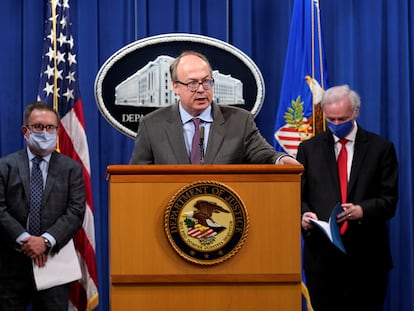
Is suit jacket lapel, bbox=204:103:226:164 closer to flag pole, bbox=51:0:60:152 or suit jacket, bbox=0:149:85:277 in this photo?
suit jacket, bbox=0:149:85:277

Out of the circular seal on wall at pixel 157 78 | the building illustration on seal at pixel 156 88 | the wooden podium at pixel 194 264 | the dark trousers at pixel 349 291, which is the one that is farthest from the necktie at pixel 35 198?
the wooden podium at pixel 194 264

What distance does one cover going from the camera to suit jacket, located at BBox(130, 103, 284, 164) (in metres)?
2.62

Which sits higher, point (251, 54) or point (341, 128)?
point (251, 54)

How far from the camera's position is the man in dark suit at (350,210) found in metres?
3.54

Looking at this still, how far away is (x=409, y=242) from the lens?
497 cm

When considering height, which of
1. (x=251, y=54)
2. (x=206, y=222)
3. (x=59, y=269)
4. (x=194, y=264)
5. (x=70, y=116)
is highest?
(x=251, y=54)

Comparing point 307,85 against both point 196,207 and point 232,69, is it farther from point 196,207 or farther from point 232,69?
point 196,207

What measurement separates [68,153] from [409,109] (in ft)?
8.12

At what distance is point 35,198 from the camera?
3.73m

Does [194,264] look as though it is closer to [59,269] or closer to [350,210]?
[350,210]

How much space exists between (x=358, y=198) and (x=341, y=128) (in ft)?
1.28

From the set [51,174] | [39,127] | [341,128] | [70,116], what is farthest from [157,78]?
[341,128]

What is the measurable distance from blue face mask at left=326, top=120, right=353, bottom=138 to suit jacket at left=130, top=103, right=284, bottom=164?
1.08 m

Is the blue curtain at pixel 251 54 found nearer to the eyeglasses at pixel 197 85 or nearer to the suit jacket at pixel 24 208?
the suit jacket at pixel 24 208
